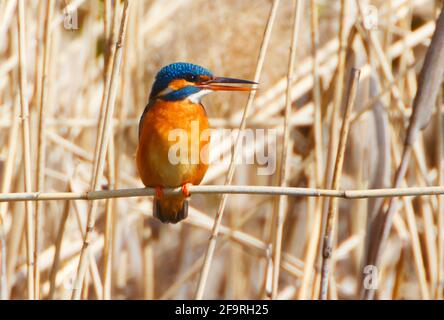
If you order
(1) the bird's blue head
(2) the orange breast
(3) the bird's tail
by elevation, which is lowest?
(3) the bird's tail

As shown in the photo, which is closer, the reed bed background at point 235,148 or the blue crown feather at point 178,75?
the reed bed background at point 235,148

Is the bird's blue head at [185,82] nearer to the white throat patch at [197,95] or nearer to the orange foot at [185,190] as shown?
the white throat patch at [197,95]

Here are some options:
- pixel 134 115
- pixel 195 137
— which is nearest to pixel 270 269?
pixel 195 137

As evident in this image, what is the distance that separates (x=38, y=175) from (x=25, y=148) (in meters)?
0.11

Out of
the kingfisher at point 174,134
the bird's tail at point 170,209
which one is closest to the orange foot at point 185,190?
the kingfisher at point 174,134

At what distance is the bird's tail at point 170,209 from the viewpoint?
238cm

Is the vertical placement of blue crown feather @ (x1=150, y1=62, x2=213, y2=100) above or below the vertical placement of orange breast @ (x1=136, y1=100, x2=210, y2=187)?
above

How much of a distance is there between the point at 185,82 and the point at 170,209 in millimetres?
470

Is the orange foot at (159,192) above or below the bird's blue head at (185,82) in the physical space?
below

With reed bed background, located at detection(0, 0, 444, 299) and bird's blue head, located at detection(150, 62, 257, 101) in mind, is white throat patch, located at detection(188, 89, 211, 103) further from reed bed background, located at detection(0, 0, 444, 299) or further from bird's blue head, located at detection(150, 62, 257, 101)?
reed bed background, located at detection(0, 0, 444, 299)

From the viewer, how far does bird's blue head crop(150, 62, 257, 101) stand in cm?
237

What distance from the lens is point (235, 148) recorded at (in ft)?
7.04

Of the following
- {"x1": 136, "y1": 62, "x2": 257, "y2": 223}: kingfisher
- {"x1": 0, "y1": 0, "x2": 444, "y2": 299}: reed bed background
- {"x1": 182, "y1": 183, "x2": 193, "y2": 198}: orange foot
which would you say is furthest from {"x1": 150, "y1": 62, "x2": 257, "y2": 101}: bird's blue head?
{"x1": 182, "y1": 183, "x2": 193, "y2": 198}: orange foot
